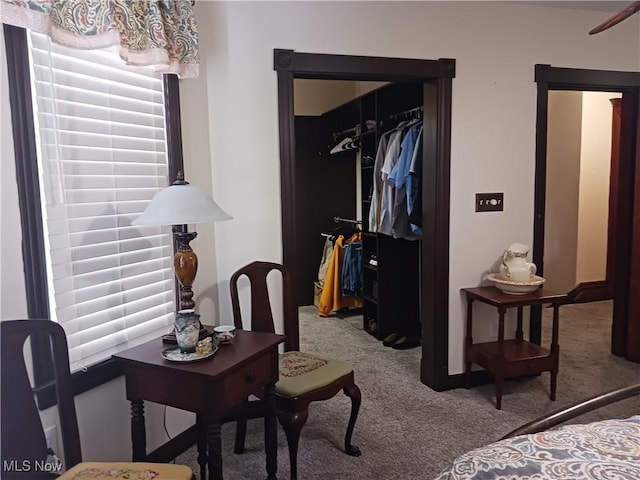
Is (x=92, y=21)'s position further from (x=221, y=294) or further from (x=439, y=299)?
(x=439, y=299)

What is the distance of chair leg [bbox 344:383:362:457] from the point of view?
2316mm

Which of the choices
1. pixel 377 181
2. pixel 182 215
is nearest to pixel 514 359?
pixel 377 181

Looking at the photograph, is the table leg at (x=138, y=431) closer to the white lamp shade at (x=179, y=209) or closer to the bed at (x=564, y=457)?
the white lamp shade at (x=179, y=209)

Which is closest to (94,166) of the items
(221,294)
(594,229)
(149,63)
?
(149,63)

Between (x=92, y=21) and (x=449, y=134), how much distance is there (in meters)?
2.03

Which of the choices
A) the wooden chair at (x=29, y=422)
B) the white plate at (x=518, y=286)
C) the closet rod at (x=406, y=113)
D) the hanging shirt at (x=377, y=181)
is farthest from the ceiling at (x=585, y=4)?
the wooden chair at (x=29, y=422)

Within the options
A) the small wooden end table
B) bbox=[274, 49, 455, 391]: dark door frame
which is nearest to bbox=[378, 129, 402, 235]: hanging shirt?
bbox=[274, 49, 455, 391]: dark door frame

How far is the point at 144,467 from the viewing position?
4.78ft

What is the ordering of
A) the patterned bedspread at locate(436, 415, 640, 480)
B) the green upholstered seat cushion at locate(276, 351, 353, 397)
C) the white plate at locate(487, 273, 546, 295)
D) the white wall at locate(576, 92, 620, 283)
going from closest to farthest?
the patterned bedspread at locate(436, 415, 640, 480) < the green upholstered seat cushion at locate(276, 351, 353, 397) < the white plate at locate(487, 273, 546, 295) < the white wall at locate(576, 92, 620, 283)

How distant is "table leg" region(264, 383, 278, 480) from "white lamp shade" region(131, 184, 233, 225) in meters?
0.75

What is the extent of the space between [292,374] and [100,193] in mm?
1148

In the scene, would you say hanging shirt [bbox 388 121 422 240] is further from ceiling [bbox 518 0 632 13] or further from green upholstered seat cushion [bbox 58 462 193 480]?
green upholstered seat cushion [bbox 58 462 193 480]

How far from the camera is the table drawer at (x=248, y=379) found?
167 centimetres

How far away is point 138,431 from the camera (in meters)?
1.81
